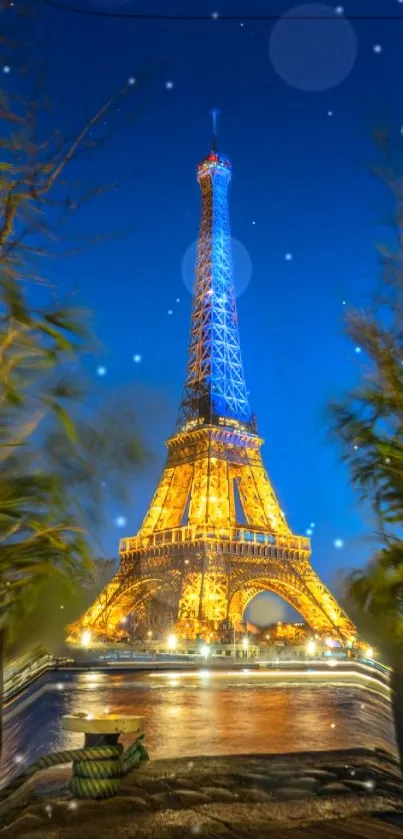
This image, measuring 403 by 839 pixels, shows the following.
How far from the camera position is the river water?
1143cm

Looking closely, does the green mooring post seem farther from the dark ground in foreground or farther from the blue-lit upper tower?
the blue-lit upper tower

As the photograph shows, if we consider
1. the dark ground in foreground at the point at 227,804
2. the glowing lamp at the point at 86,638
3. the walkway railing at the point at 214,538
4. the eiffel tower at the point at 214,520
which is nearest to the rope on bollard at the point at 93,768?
the dark ground in foreground at the point at 227,804

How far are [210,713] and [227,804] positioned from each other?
8083 mm

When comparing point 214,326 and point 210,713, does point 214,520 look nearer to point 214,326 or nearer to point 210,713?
point 214,326

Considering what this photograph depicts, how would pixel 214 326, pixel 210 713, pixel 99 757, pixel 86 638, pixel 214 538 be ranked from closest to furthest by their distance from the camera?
pixel 99 757, pixel 210 713, pixel 214 538, pixel 86 638, pixel 214 326

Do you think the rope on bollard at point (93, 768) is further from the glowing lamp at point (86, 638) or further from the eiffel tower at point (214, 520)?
the glowing lamp at point (86, 638)

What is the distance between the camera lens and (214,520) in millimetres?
44188

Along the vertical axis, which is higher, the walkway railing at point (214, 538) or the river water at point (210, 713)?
the walkway railing at point (214, 538)

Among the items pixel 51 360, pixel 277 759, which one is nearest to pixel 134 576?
pixel 277 759

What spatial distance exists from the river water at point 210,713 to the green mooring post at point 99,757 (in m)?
Result: 2.67

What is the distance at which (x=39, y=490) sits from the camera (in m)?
8.09

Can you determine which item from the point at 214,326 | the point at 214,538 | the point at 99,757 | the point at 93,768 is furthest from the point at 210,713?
the point at 214,326

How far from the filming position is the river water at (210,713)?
1143 cm

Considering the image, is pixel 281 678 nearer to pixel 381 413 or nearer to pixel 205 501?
pixel 205 501
